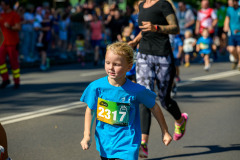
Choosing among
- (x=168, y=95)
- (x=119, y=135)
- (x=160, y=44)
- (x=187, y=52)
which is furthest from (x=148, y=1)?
(x=187, y=52)

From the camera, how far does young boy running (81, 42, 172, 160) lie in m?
3.94

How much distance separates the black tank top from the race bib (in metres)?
1.80

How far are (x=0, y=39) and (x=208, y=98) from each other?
6025mm

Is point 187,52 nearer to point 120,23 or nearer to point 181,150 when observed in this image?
point 120,23

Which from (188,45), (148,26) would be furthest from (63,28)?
(148,26)

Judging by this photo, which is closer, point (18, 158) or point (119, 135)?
point (119, 135)

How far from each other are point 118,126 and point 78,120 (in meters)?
3.75

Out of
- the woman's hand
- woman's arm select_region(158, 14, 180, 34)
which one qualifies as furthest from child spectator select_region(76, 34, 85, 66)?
the woman's hand

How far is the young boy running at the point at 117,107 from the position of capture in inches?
155

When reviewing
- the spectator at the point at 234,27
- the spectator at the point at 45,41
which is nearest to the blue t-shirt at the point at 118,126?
the spectator at the point at 234,27

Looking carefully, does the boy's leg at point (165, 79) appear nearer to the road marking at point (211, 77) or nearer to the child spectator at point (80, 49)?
the road marking at point (211, 77)

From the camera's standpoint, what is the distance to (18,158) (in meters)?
5.61

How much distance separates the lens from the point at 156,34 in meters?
5.77

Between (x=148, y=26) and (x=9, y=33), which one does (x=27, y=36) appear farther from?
(x=148, y=26)
